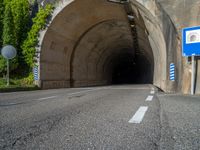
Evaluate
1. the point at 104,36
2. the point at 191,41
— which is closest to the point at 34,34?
the point at 104,36

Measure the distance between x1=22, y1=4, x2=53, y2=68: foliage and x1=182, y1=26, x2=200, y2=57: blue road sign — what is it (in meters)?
10.4

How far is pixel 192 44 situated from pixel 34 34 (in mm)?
11931

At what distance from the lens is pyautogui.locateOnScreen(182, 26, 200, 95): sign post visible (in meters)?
11.2

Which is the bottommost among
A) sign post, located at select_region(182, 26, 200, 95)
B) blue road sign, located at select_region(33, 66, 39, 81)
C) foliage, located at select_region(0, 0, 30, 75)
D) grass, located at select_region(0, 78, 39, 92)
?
grass, located at select_region(0, 78, 39, 92)

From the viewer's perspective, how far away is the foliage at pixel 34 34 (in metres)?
18.3

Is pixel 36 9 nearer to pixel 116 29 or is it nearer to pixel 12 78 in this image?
pixel 12 78

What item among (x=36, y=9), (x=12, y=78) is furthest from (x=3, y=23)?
(x=12, y=78)

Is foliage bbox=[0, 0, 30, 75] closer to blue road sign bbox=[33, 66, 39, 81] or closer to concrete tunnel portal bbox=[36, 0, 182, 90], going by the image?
blue road sign bbox=[33, 66, 39, 81]

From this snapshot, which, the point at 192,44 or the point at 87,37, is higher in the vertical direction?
the point at 87,37

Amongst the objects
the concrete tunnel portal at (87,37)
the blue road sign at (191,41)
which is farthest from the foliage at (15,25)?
the blue road sign at (191,41)

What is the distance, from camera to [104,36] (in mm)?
25516

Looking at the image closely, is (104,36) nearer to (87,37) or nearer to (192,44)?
(87,37)

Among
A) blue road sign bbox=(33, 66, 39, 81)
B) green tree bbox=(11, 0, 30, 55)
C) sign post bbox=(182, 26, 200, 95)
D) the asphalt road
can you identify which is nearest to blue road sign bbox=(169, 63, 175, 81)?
sign post bbox=(182, 26, 200, 95)

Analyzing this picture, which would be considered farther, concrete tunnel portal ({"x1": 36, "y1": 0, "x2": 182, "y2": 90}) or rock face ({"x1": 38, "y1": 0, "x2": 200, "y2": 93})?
concrete tunnel portal ({"x1": 36, "y1": 0, "x2": 182, "y2": 90})
